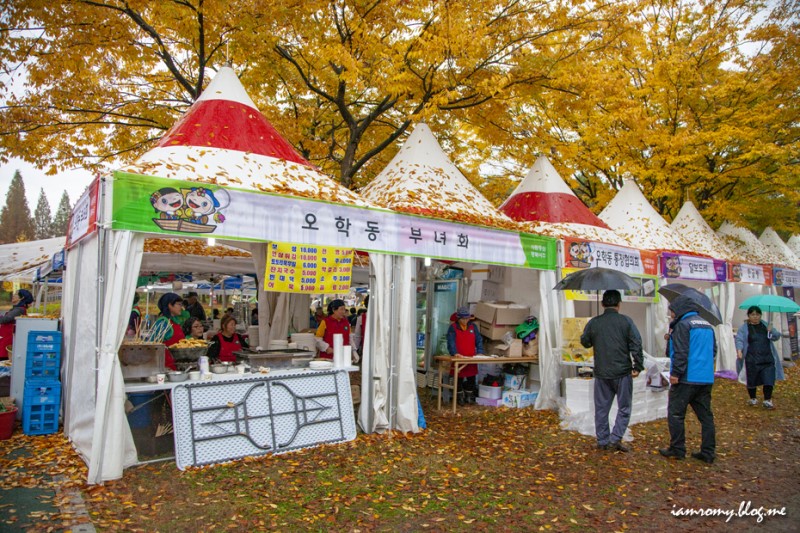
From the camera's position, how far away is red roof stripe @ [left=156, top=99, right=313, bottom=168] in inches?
263

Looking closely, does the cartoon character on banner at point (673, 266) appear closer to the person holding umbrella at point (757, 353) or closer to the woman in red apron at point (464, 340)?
the person holding umbrella at point (757, 353)

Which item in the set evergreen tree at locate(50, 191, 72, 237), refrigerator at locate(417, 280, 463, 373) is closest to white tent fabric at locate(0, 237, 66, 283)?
refrigerator at locate(417, 280, 463, 373)

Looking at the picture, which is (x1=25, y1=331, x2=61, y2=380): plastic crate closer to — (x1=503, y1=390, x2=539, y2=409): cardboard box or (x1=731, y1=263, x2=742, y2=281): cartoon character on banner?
(x1=503, y1=390, x2=539, y2=409): cardboard box

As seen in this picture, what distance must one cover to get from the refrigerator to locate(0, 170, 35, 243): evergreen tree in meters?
73.6

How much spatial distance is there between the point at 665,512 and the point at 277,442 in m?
3.92

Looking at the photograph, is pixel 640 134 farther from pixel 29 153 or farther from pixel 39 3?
pixel 29 153

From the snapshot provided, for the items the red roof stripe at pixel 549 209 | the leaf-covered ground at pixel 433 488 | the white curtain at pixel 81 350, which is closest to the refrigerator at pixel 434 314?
the leaf-covered ground at pixel 433 488

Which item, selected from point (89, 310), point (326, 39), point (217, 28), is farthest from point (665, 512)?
point (217, 28)

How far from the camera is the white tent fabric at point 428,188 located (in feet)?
27.1

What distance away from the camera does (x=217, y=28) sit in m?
9.74

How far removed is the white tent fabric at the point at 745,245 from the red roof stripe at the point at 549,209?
884cm

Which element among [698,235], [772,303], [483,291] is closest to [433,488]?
[483,291]

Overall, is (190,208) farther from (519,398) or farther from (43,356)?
(519,398)

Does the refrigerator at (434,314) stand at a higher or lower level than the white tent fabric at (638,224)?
lower
